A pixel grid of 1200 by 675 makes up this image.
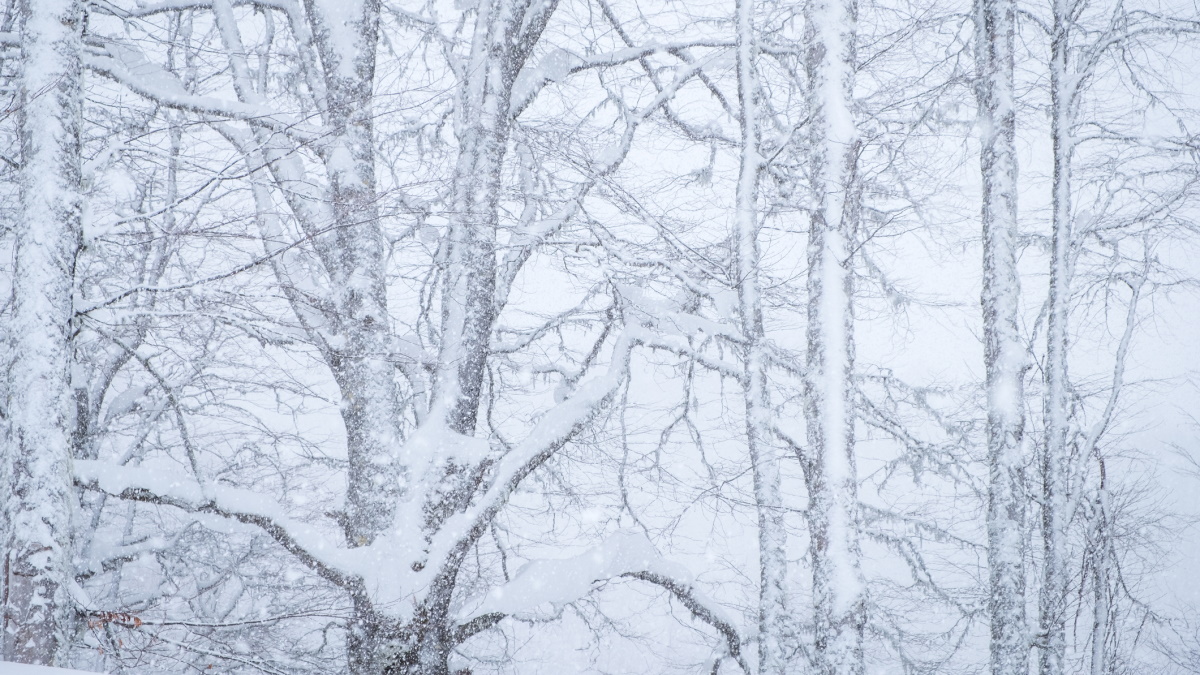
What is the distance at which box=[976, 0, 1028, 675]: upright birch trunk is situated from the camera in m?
5.47

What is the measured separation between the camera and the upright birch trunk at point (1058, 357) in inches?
265

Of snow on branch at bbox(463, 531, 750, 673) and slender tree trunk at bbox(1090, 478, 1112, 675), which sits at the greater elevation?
slender tree trunk at bbox(1090, 478, 1112, 675)

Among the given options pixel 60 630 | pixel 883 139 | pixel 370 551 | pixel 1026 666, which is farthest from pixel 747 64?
pixel 60 630

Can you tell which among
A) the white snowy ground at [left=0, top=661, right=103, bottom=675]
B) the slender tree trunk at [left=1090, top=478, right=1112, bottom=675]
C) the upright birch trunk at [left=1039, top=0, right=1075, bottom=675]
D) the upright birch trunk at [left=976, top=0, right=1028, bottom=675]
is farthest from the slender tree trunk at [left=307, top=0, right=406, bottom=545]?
the slender tree trunk at [left=1090, top=478, right=1112, bottom=675]

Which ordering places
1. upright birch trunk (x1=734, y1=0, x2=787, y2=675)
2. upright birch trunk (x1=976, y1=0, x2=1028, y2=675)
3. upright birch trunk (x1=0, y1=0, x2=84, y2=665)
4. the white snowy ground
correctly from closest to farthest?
the white snowy ground < upright birch trunk (x1=0, y1=0, x2=84, y2=665) < upright birch trunk (x1=976, y1=0, x2=1028, y2=675) < upright birch trunk (x1=734, y1=0, x2=787, y2=675)

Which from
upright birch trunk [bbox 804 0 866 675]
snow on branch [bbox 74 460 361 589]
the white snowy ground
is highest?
upright birch trunk [bbox 804 0 866 675]

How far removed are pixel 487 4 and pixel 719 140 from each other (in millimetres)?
2680

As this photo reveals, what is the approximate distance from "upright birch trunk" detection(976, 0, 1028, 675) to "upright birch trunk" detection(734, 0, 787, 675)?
1.57 m

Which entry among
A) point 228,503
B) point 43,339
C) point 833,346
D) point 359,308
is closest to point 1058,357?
point 833,346

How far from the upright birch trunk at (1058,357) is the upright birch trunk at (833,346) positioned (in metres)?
3.56

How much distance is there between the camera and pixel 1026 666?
5.51 m

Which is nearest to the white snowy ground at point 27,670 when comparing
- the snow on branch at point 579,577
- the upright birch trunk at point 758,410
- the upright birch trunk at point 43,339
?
the upright birch trunk at point 43,339

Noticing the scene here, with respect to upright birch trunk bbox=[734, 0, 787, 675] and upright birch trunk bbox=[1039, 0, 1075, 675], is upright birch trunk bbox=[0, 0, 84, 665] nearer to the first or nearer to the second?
upright birch trunk bbox=[734, 0, 787, 675]

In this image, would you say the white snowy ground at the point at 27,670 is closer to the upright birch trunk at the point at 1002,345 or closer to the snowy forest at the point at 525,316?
the snowy forest at the point at 525,316
